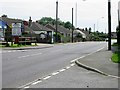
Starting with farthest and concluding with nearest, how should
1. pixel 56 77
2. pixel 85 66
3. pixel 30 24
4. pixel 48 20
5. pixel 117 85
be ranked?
pixel 48 20 < pixel 30 24 < pixel 85 66 < pixel 56 77 < pixel 117 85

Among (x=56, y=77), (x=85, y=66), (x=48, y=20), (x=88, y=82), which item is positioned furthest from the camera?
(x=48, y=20)

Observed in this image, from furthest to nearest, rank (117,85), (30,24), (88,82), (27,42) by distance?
1. (30,24)
2. (27,42)
3. (88,82)
4. (117,85)

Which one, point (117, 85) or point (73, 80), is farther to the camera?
point (73, 80)

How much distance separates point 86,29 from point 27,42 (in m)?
144

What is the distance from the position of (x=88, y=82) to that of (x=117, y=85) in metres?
1.18

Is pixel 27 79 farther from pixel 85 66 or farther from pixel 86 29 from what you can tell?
pixel 86 29

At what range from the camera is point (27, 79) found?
526 inches

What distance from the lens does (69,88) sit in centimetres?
1108

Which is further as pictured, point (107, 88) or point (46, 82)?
point (46, 82)

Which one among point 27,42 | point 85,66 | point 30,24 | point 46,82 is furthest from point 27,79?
point 30,24

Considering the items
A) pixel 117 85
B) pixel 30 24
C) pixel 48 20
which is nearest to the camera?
pixel 117 85

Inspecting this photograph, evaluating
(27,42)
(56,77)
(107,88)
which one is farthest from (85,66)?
(27,42)

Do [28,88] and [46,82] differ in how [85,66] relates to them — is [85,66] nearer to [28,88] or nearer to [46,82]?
[46,82]

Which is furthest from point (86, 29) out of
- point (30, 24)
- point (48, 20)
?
point (30, 24)
